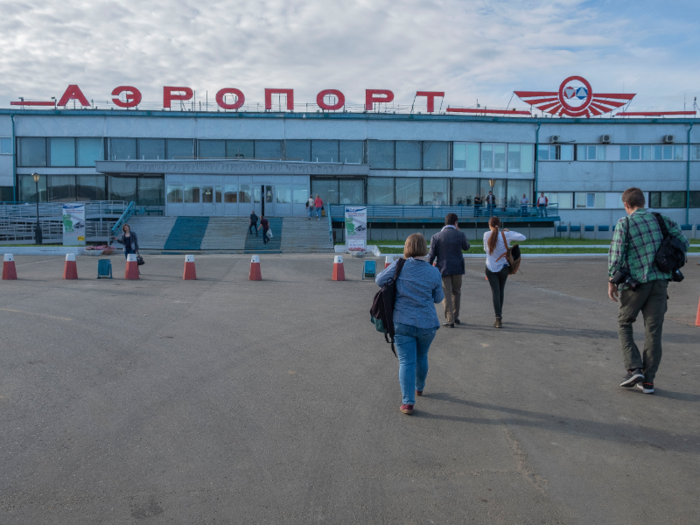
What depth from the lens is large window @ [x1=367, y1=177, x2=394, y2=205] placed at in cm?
4269

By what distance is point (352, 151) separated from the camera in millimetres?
42562

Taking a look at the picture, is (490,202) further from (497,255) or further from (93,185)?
(497,255)

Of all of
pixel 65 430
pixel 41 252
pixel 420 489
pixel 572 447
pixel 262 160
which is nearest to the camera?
pixel 420 489

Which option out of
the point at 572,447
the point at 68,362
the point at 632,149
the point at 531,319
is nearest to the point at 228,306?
the point at 68,362

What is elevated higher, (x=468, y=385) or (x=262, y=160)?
(x=262, y=160)

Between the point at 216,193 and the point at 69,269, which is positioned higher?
the point at 216,193

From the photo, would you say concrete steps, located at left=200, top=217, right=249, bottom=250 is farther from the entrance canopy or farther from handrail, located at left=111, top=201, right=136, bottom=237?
handrail, located at left=111, top=201, right=136, bottom=237

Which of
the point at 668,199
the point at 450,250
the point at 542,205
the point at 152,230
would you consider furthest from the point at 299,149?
the point at 450,250

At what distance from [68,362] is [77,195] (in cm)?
3887

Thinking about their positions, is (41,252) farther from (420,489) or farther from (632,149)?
(632,149)

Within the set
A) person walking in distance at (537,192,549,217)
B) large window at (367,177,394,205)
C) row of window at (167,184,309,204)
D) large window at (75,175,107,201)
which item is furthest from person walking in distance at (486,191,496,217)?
large window at (75,175,107,201)

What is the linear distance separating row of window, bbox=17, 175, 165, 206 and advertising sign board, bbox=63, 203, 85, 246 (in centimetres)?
1191

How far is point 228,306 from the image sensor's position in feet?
37.8

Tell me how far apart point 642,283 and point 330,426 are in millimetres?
3378
